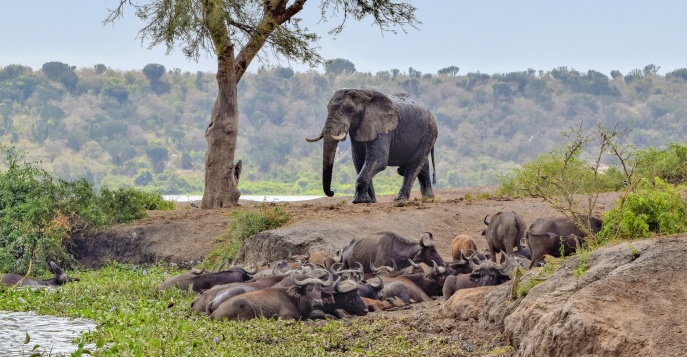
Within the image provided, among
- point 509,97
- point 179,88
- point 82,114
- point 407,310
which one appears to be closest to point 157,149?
point 82,114

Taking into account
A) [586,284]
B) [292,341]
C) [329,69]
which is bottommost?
[292,341]

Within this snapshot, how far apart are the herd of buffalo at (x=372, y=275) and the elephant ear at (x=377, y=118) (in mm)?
6797

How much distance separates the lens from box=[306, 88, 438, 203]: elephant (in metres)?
24.3

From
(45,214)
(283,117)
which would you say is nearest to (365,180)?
(45,214)

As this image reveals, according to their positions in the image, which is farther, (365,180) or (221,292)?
(365,180)

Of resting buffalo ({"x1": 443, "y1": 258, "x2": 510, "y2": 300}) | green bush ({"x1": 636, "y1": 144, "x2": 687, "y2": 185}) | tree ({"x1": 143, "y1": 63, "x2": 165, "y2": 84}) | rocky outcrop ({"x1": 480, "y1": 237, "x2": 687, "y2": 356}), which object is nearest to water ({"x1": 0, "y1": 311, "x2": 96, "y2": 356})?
resting buffalo ({"x1": 443, "y1": 258, "x2": 510, "y2": 300})

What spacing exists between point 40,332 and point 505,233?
7433 millimetres

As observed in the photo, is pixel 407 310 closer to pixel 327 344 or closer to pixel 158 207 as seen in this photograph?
pixel 327 344

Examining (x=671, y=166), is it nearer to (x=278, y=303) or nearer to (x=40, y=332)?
(x=278, y=303)

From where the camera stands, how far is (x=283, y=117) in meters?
108

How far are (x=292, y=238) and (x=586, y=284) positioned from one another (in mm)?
10121

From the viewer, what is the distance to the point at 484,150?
101m

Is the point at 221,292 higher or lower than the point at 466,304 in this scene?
lower

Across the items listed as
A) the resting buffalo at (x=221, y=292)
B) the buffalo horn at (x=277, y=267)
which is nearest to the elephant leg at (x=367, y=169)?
the buffalo horn at (x=277, y=267)
